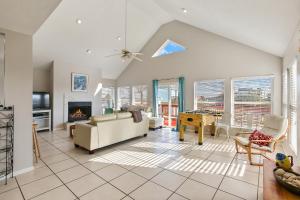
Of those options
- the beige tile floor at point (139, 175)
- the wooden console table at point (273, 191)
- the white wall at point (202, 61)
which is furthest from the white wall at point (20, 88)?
the white wall at point (202, 61)

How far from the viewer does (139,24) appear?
6070 mm

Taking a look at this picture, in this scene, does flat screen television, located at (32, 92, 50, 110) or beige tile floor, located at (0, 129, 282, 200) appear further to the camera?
flat screen television, located at (32, 92, 50, 110)

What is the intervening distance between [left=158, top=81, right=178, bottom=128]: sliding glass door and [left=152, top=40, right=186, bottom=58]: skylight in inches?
52.1

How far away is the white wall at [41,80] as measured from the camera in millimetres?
6219

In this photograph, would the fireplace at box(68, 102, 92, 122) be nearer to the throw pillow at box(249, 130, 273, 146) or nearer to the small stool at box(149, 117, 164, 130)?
the small stool at box(149, 117, 164, 130)

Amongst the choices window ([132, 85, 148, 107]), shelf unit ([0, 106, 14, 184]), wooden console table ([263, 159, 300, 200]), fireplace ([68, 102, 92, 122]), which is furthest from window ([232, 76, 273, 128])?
fireplace ([68, 102, 92, 122])

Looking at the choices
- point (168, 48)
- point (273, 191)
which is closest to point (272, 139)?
point (273, 191)

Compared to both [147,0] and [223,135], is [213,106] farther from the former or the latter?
[147,0]

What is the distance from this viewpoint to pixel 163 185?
7.60 feet

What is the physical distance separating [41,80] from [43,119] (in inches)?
66.0

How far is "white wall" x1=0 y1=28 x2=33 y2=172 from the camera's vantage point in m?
2.46

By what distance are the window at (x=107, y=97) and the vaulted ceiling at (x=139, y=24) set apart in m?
1.15

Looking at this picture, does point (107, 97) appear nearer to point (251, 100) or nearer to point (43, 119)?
point (43, 119)

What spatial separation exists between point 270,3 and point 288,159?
2020 mm
